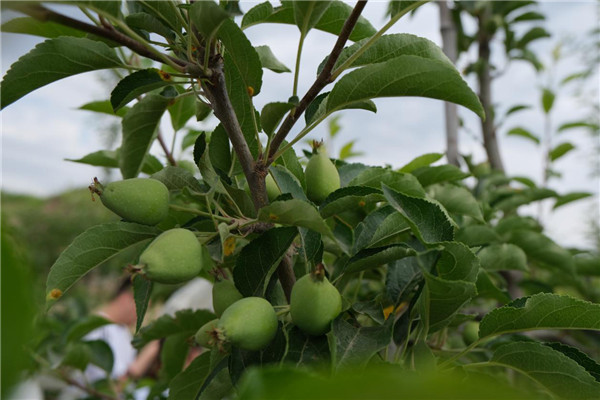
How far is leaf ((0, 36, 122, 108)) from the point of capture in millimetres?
502

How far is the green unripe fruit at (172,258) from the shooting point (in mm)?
451

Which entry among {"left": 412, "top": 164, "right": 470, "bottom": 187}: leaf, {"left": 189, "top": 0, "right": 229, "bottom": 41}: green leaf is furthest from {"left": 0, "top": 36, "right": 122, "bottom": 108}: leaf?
{"left": 412, "top": 164, "right": 470, "bottom": 187}: leaf

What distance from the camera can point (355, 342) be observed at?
0.45 meters

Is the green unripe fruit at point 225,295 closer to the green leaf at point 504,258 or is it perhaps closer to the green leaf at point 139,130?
the green leaf at point 139,130

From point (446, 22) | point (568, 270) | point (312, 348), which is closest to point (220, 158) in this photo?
point (312, 348)

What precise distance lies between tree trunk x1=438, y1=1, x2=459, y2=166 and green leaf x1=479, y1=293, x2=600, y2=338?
3.09ft

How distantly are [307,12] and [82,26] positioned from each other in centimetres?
20

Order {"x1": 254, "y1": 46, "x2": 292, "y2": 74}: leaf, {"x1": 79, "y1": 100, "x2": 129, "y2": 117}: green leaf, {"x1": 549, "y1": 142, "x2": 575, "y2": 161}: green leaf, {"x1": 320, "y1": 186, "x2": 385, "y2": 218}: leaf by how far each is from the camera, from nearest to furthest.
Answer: {"x1": 320, "y1": 186, "x2": 385, "y2": 218}: leaf < {"x1": 254, "y1": 46, "x2": 292, "y2": 74}: leaf < {"x1": 79, "y1": 100, "x2": 129, "y2": 117}: green leaf < {"x1": 549, "y1": 142, "x2": 575, "y2": 161}: green leaf

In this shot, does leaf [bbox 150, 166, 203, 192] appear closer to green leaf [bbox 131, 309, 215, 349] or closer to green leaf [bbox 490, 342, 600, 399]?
green leaf [bbox 131, 309, 215, 349]

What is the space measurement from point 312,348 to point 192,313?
33cm

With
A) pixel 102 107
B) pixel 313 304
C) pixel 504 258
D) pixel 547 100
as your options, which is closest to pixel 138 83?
pixel 313 304

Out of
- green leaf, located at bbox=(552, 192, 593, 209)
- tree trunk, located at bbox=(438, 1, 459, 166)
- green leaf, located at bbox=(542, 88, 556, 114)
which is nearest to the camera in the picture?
green leaf, located at bbox=(552, 192, 593, 209)

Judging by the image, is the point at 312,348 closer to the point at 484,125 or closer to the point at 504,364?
the point at 504,364

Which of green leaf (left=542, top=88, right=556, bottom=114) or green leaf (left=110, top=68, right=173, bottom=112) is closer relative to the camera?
green leaf (left=110, top=68, right=173, bottom=112)
